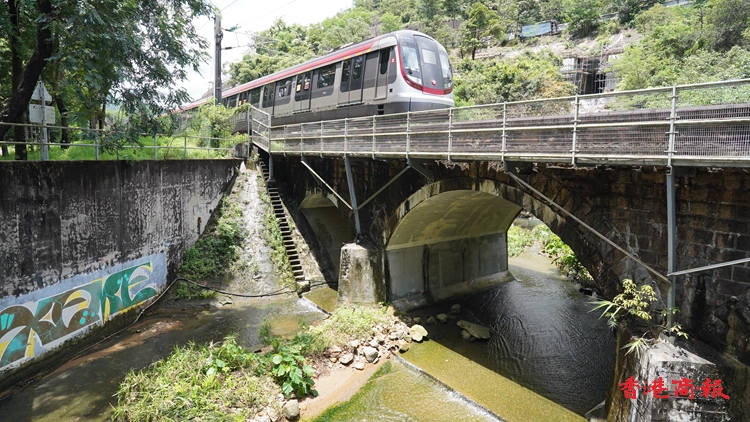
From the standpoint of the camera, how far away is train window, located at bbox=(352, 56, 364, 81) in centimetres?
1451

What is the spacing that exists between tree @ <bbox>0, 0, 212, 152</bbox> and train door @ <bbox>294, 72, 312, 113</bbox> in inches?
196

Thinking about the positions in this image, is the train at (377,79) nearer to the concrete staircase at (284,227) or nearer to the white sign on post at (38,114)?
the concrete staircase at (284,227)

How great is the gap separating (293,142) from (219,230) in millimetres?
4347

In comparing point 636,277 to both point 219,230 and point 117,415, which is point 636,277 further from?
point 219,230

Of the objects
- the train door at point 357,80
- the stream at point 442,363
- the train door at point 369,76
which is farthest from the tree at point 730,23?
the train door at point 357,80

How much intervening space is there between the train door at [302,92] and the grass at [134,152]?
3381 mm

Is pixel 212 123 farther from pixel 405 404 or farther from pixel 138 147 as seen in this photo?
pixel 405 404

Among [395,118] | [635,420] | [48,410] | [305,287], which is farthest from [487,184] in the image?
[48,410]

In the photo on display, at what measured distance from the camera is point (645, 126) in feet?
20.1

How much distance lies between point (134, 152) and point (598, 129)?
1341 centimetres

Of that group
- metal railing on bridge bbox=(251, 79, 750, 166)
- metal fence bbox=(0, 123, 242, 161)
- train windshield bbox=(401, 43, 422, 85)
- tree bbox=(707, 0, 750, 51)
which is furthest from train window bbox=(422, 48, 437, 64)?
tree bbox=(707, 0, 750, 51)

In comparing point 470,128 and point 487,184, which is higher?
point 470,128

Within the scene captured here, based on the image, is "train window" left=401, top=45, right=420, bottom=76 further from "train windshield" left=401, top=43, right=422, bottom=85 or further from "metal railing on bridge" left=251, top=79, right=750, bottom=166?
"metal railing on bridge" left=251, top=79, right=750, bottom=166

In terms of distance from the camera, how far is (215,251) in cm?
1585
